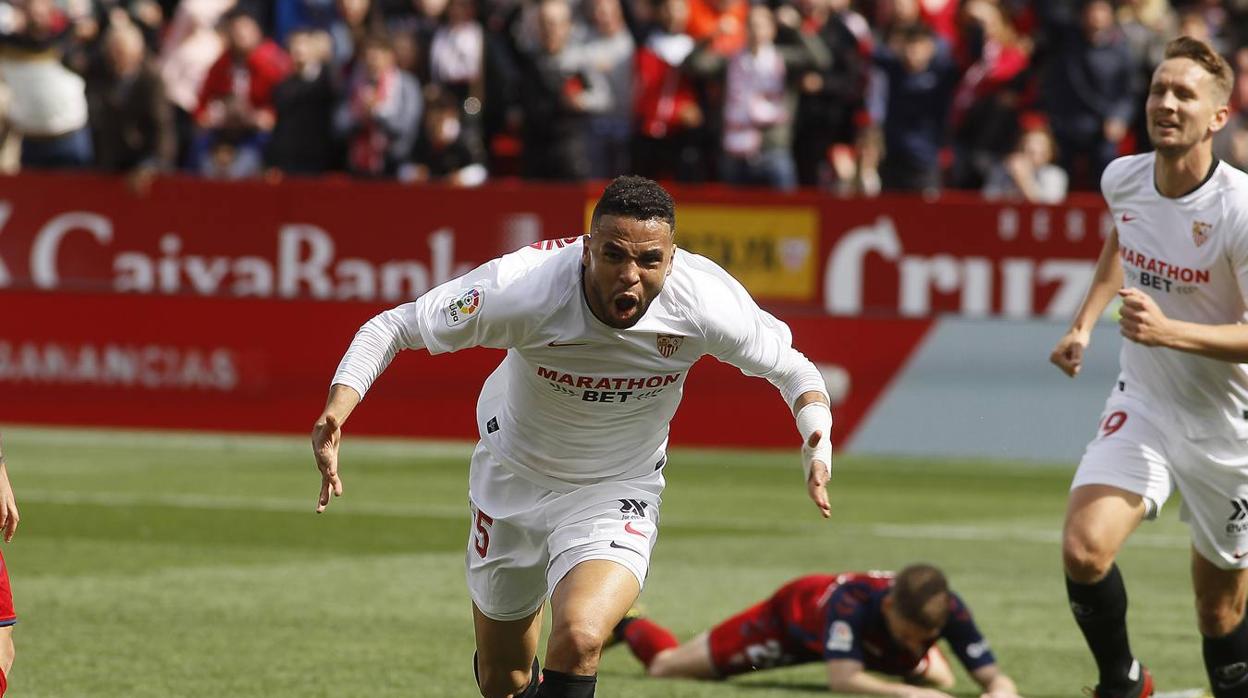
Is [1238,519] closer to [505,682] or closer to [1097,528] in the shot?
[1097,528]

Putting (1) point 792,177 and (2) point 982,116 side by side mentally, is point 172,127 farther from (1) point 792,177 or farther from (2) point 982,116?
(2) point 982,116

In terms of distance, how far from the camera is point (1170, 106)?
7250 mm

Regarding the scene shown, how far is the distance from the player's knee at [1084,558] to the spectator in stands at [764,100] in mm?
10601

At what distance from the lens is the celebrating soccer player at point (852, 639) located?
823 cm

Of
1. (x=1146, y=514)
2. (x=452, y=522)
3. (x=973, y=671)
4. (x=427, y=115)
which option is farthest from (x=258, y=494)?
(x=1146, y=514)

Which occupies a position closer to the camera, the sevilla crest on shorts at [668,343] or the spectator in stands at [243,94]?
the sevilla crest on shorts at [668,343]

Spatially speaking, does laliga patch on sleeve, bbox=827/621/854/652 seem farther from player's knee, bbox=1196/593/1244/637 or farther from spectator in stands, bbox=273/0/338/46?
spectator in stands, bbox=273/0/338/46

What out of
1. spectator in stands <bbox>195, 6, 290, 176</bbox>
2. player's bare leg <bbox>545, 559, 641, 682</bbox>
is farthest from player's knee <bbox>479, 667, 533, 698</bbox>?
spectator in stands <bbox>195, 6, 290, 176</bbox>

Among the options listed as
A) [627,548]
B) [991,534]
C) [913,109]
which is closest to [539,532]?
[627,548]

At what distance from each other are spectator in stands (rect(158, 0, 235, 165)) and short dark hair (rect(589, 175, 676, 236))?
1377 cm

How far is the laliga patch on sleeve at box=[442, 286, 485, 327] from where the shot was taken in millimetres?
6371

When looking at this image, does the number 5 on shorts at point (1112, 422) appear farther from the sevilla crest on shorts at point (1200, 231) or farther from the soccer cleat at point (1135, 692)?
the soccer cleat at point (1135, 692)

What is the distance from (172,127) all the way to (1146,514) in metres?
13.2

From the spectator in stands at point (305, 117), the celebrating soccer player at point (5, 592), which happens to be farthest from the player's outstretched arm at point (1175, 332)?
the spectator in stands at point (305, 117)
